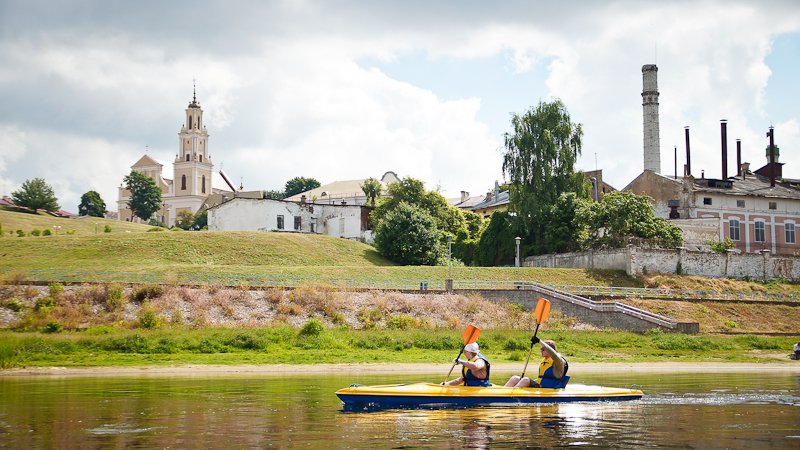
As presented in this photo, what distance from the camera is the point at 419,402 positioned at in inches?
633

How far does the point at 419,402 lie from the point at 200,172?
135 m

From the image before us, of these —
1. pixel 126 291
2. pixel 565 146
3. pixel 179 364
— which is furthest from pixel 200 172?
pixel 179 364

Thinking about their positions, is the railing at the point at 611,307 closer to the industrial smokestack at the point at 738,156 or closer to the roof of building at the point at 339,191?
the industrial smokestack at the point at 738,156

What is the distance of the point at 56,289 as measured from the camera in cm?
3784

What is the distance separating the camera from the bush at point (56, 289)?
37.7 metres

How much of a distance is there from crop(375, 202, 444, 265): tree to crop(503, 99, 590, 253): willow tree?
27.4ft

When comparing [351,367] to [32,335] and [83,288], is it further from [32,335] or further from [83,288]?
[83,288]

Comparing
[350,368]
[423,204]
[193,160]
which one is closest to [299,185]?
[193,160]

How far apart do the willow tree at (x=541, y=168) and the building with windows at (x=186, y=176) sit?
286 feet

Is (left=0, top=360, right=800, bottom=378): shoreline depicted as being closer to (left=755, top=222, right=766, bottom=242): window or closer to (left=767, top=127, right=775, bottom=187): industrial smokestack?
(left=755, top=222, right=766, bottom=242): window

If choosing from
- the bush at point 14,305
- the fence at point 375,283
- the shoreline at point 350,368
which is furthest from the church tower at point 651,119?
the bush at point 14,305

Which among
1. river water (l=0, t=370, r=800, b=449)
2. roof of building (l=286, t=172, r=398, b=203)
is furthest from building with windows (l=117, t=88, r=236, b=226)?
river water (l=0, t=370, r=800, b=449)

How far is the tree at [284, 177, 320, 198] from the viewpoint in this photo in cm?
15438

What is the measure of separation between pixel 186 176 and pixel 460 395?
444 feet
